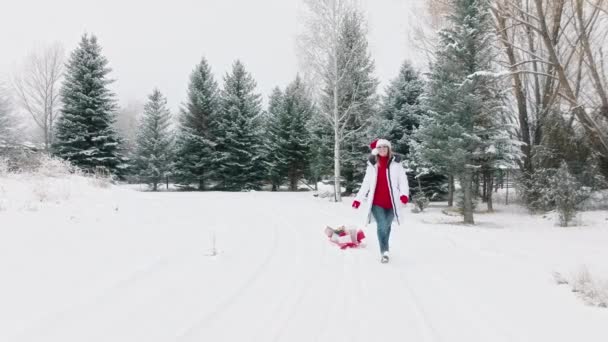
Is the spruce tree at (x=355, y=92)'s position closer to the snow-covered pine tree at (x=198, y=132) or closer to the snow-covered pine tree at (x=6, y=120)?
the snow-covered pine tree at (x=198, y=132)

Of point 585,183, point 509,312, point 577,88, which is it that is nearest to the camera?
point 509,312

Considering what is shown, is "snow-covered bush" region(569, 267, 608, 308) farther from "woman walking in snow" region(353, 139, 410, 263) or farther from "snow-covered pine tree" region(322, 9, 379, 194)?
"snow-covered pine tree" region(322, 9, 379, 194)

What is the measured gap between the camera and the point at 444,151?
40.1ft

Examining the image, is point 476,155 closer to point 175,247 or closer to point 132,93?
point 175,247

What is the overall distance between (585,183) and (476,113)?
527 centimetres

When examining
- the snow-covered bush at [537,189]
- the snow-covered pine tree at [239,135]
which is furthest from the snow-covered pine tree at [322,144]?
the snow-covered bush at [537,189]

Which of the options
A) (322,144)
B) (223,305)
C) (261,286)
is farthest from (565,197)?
(322,144)

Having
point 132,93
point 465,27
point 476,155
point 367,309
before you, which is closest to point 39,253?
point 367,309

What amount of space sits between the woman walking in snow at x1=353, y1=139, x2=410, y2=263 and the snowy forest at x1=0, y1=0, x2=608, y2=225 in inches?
202

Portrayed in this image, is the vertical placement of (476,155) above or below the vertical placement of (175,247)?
above

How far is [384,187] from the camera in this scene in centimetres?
566

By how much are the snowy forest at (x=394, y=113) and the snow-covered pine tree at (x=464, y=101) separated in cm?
5

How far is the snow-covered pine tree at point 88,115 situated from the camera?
24.7 m

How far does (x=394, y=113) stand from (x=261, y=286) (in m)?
16.2
